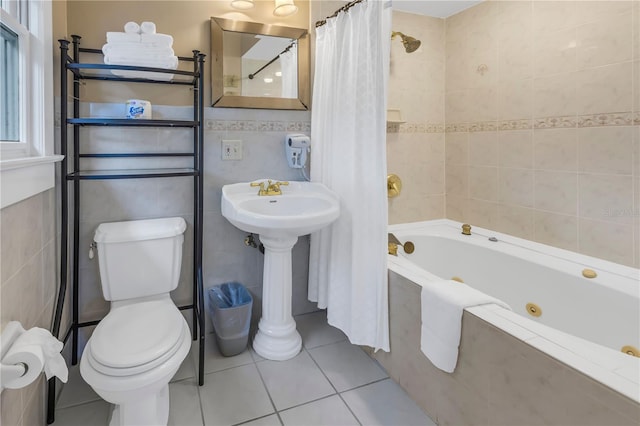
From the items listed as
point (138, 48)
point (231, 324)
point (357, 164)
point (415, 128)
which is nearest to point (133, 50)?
point (138, 48)

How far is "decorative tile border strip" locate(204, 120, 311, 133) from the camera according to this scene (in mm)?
2102

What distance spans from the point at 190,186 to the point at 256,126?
20.4 inches

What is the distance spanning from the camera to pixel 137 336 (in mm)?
1421

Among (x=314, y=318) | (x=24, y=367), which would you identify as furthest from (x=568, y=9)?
(x=24, y=367)

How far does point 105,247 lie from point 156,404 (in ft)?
2.44

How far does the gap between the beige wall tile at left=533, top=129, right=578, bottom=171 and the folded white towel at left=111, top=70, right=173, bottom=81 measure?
205cm

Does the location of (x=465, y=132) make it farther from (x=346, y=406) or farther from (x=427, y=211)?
(x=346, y=406)

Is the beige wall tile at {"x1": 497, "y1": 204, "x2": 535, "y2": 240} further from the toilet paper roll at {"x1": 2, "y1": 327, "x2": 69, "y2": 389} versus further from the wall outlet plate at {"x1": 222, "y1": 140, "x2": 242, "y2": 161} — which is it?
the toilet paper roll at {"x1": 2, "y1": 327, "x2": 69, "y2": 389}

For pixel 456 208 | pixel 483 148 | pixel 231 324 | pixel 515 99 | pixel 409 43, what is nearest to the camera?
pixel 231 324

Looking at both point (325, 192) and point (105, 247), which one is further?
point (325, 192)

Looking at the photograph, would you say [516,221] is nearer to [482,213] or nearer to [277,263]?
[482,213]

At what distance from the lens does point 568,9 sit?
1.94 m

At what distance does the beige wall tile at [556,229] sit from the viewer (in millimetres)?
2010

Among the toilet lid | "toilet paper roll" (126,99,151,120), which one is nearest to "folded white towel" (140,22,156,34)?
"toilet paper roll" (126,99,151,120)
